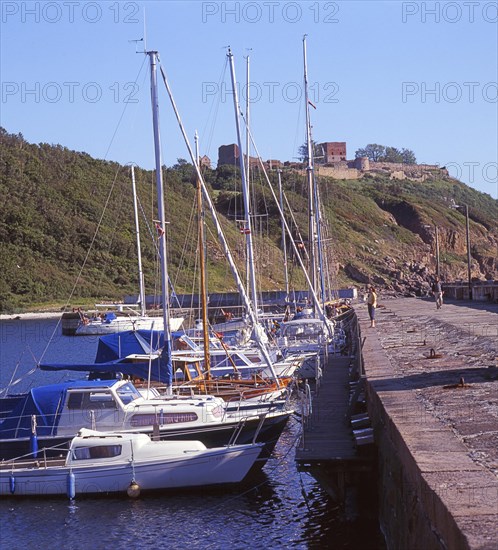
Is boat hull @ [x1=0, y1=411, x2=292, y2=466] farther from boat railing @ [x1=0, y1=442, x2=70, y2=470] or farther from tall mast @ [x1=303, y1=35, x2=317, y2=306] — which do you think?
tall mast @ [x1=303, y1=35, x2=317, y2=306]

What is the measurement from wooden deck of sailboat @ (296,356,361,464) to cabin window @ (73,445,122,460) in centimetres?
373

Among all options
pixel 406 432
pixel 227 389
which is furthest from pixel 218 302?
pixel 406 432

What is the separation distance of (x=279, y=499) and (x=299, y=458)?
3.50m

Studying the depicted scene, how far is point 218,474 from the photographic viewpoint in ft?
64.7

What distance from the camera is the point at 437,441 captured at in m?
12.3

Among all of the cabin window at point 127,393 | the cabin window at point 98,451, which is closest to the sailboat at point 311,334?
the cabin window at point 127,393

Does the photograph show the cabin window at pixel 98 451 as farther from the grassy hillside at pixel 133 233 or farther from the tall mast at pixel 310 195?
the grassy hillside at pixel 133 233

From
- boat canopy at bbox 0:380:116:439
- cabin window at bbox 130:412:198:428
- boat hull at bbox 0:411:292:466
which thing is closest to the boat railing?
boat hull at bbox 0:411:292:466

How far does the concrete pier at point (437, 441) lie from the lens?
9188 millimetres

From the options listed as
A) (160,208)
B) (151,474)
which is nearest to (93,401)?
(151,474)

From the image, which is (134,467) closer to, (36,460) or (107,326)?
(36,460)

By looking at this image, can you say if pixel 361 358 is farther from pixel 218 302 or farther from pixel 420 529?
pixel 218 302

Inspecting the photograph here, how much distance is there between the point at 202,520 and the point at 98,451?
9.40ft

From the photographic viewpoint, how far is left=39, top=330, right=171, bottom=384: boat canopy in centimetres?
2380
